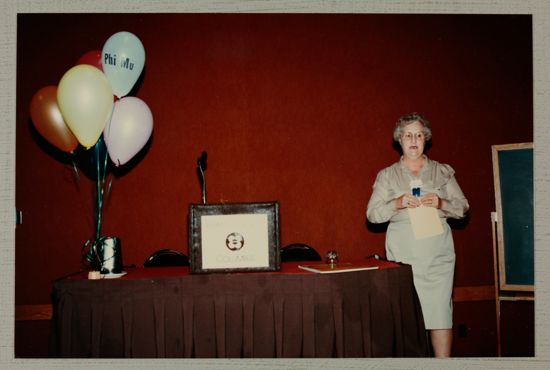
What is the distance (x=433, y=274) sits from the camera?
233 centimetres

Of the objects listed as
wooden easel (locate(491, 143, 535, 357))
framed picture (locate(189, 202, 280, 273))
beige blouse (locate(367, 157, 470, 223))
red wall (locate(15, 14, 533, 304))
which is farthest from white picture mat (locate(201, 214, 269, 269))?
wooden easel (locate(491, 143, 535, 357))

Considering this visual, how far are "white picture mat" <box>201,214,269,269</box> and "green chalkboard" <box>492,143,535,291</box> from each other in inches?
78.9

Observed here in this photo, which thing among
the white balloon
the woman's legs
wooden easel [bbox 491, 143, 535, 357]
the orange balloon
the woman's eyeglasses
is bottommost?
the woman's legs

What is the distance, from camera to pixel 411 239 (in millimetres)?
2381

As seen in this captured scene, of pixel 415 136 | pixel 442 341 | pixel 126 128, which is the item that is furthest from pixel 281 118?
pixel 442 341

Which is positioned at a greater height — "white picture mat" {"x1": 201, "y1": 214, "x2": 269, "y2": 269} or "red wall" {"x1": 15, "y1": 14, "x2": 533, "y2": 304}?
"red wall" {"x1": 15, "y1": 14, "x2": 533, "y2": 304}

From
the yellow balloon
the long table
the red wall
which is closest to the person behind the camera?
the long table

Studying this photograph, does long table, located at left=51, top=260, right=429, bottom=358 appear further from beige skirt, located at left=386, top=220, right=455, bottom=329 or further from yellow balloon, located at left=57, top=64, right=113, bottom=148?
yellow balloon, located at left=57, top=64, right=113, bottom=148

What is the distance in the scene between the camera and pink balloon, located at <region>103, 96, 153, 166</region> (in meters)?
2.31

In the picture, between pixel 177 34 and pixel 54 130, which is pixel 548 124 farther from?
pixel 54 130

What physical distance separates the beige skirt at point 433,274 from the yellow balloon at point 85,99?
1.91 m

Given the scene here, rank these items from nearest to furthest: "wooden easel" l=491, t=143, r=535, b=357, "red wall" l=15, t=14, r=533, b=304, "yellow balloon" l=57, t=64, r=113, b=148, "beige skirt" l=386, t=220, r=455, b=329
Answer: "yellow balloon" l=57, t=64, r=113, b=148
"beige skirt" l=386, t=220, r=455, b=329
"wooden easel" l=491, t=143, r=535, b=357
"red wall" l=15, t=14, r=533, b=304
